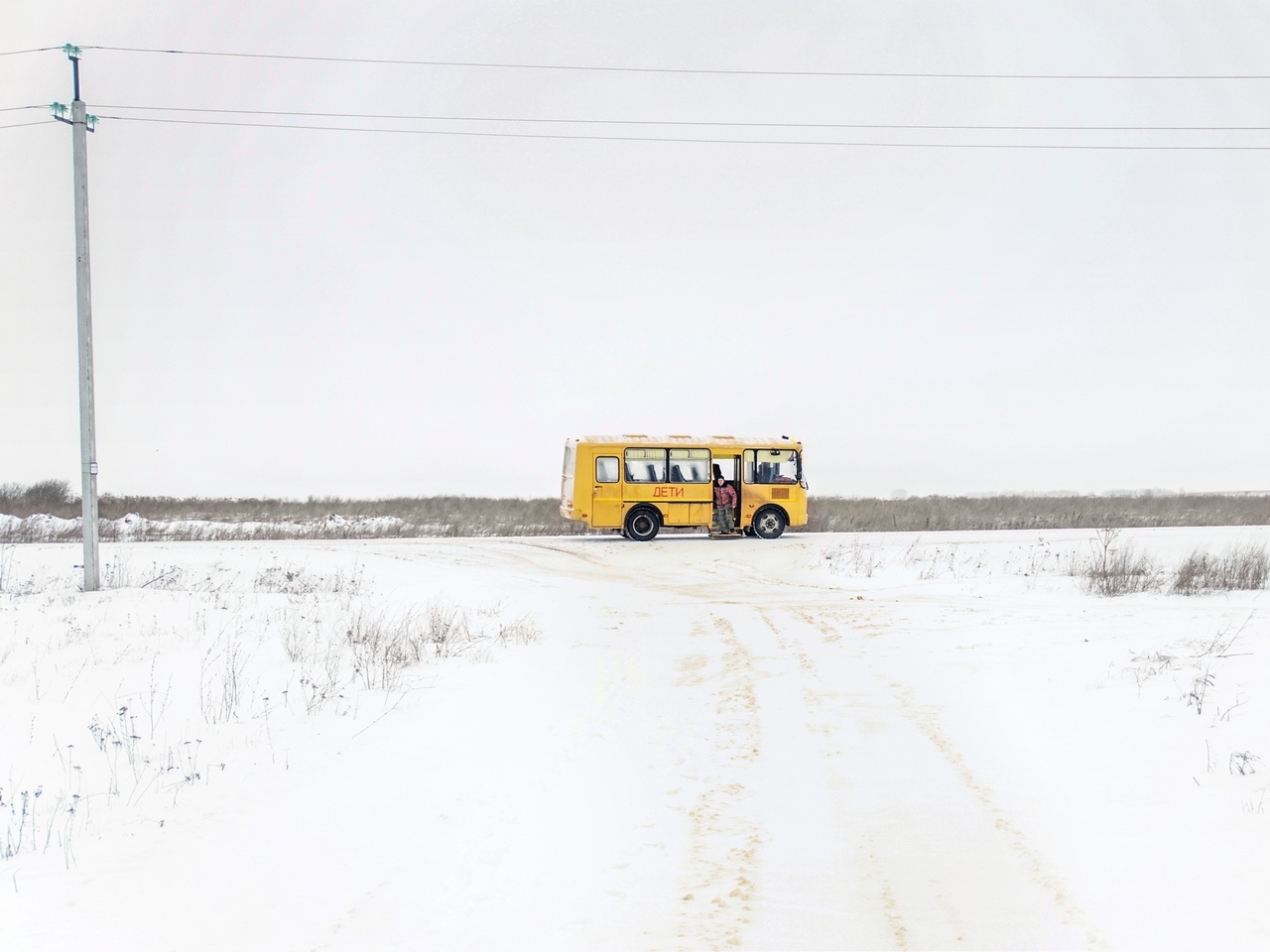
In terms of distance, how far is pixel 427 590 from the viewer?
16.2 meters

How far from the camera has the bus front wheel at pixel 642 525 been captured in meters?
28.2

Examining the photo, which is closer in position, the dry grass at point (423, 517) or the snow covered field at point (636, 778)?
the snow covered field at point (636, 778)

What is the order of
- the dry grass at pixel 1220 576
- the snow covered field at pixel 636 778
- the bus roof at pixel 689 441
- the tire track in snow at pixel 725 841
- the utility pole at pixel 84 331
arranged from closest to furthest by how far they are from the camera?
1. the tire track in snow at pixel 725 841
2. the snow covered field at pixel 636 778
3. the dry grass at pixel 1220 576
4. the utility pole at pixel 84 331
5. the bus roof at pixel 689 441

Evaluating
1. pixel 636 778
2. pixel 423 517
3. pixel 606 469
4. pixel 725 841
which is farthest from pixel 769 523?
pixel 725 841

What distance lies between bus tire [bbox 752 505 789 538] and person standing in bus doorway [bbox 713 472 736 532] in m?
0.77

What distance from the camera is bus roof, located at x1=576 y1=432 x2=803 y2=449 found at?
27.9m

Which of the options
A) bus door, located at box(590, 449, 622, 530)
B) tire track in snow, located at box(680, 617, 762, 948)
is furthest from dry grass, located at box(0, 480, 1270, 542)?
tire track in snow, located at box(680, 617, 762, 948)

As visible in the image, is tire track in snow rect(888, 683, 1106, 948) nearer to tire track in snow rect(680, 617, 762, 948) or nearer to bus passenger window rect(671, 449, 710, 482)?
tire track in snow rect(680, 617, 762, 948)

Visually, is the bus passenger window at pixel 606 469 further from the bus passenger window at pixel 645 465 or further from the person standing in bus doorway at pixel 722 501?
the person standing in bus doorway at pixel 722 501

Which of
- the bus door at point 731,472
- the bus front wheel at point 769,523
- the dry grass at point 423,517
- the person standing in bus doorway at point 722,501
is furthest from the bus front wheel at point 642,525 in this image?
the dry grass at point 423,517

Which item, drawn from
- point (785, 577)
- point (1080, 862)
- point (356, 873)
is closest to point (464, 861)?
point (356, 873)

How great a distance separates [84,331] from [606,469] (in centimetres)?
1478

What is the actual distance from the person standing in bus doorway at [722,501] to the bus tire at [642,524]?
177cm

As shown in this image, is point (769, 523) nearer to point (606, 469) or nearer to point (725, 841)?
point (606, 469)
